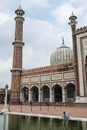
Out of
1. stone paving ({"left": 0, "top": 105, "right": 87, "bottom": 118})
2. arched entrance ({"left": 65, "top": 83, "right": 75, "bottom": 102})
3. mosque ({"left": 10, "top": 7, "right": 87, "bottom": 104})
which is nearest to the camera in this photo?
stone paving ({"left": 0, "top": 105, "right": 87, "bottom": 118})

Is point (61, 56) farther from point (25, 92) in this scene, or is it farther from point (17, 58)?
point (25, 92)

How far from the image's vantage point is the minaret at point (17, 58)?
113ft

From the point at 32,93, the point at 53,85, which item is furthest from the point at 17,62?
the point at 53,85

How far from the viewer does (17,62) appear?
116 ft

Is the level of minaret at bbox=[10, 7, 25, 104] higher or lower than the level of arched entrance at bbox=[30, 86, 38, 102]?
higher

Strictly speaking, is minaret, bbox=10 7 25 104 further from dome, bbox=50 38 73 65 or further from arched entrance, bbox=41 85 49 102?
dome, bbox=50 38 73 65

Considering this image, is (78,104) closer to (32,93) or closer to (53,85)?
(53,85)

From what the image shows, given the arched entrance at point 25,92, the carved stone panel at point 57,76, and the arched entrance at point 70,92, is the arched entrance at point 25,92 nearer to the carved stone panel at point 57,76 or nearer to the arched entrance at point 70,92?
the carved stone panel at point 57,76

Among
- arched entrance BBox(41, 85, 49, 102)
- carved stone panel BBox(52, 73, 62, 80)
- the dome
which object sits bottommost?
arched entrance BBox(41, 85, 49, 102)

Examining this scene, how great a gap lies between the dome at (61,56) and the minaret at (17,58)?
19.2ft

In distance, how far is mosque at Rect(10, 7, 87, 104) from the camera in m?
25.3

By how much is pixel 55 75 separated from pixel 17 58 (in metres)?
8.11

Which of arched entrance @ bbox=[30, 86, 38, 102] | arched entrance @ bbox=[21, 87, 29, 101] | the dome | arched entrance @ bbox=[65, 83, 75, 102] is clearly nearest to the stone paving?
arched entrance @ bbox=[65, 83, 75, 102]

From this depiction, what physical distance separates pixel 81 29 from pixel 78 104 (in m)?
9.13
